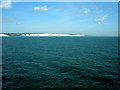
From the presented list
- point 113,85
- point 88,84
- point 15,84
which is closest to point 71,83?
point 88,84

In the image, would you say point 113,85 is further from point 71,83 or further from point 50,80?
point 50,80

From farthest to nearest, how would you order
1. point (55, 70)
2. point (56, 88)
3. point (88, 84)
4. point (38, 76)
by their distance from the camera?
point (55, 70) < point (38, 76) < point (88, 84) < point (56, 88)

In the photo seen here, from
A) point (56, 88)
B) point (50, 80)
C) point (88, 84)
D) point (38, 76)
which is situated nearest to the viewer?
point (56, 88)

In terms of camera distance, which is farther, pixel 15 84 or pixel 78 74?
pixel 78 74

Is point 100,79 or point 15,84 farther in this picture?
point 100,79

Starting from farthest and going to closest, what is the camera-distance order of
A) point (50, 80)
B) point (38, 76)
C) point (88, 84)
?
point (38, 76), point (50, 80), point (88, 84)

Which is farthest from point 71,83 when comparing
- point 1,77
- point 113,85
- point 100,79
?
point 1,77

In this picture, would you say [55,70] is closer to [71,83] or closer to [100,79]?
[71,83]

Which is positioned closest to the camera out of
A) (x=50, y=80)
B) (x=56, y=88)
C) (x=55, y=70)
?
(x=56, y=88)
